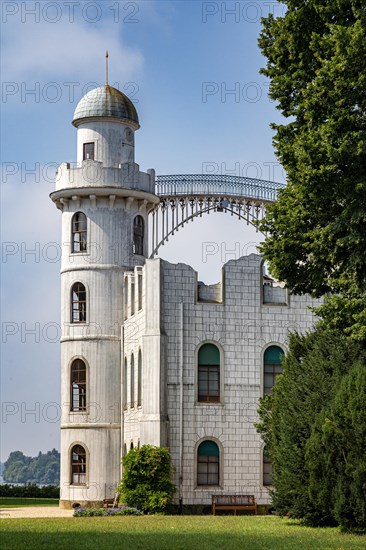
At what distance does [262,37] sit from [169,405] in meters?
15.6

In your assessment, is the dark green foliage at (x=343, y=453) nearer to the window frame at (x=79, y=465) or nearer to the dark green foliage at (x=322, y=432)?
the dark green foliage at (x=322, y=432)

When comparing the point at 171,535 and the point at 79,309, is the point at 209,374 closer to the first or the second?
the point at 79,309

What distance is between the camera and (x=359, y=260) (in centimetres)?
3125

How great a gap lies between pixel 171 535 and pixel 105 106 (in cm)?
2787

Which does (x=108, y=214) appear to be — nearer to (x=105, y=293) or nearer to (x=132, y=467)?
(x=105, y=293)

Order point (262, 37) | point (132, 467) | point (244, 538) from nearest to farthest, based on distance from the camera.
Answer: point (244, 538)
point (262, 37)
point (132, 467)

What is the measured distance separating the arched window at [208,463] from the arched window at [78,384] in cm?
941

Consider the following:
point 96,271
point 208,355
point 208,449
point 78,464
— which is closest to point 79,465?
point 78,464

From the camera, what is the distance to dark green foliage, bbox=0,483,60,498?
63906mm

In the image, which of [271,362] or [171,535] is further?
[271,362]

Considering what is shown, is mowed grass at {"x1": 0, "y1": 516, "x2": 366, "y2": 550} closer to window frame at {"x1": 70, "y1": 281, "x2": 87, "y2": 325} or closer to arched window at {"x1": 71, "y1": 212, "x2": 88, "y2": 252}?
window frame at {"x1": 70, "y1": 281, "x2": 87, "y2": 325}

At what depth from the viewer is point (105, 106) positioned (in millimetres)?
52125

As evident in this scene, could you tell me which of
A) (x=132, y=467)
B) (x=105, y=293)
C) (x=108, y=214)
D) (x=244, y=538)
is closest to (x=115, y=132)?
(x=108, y=214)

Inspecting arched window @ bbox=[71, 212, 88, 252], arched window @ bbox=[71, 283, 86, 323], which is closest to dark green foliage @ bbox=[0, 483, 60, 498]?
arched window @ bbox=[71, 283, 86, 323]
